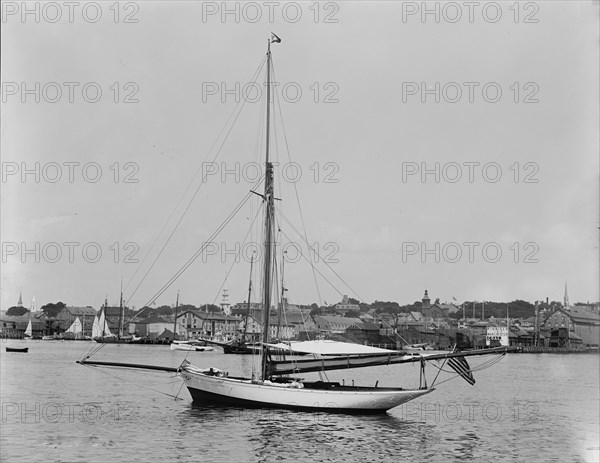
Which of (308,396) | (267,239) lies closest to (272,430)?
(308,396)

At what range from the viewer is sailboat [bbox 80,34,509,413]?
3834 centimetres

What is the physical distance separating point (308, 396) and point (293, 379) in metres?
3.06

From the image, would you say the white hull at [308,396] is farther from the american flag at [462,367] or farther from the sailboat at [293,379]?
the american flag at [462,367]

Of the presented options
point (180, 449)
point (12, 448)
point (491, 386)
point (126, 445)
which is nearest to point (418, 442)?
point (180, 449)

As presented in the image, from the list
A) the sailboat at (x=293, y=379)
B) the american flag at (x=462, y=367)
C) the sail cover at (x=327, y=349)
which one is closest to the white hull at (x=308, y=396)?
the sailboat at (x=293, y=379)

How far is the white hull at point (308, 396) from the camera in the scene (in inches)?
1506

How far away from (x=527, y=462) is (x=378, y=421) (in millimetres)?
9969

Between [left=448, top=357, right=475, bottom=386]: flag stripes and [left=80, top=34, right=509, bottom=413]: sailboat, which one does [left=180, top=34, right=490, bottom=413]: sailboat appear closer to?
[left=80, top=34, right=509, bottom=413]: sailboat

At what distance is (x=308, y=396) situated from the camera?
1507 inches

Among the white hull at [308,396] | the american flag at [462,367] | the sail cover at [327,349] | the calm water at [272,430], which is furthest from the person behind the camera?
the sail cover at [327,349]

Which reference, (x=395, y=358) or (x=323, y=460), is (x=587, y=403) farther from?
(x=323, y=460)

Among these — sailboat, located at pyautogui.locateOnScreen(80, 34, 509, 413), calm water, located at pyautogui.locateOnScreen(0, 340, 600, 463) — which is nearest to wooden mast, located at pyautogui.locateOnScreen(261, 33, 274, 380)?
sailboat, located at pyautogui.locateOnScreen(80, 34, 509, 413)

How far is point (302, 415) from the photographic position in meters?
38.1

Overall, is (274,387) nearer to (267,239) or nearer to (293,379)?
(293,379)
